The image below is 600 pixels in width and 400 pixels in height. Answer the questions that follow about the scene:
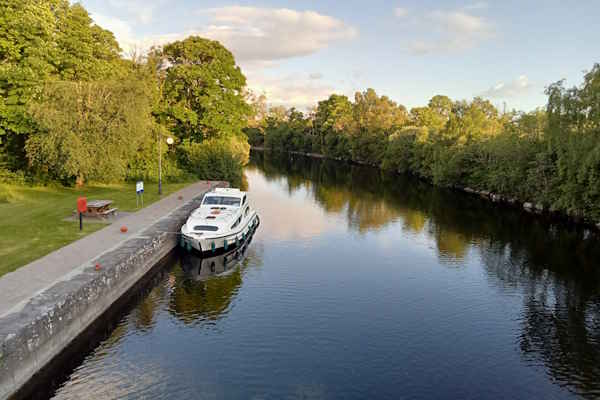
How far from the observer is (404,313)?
61.5ft

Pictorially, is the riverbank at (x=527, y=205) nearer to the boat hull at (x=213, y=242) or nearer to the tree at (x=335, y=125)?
the boat hull at (x=213, y=242)

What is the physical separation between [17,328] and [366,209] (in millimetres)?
34491

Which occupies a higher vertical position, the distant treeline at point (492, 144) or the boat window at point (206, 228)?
the distant treeline at point (492, 144)

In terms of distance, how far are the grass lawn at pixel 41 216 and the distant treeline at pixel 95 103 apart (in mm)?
1663

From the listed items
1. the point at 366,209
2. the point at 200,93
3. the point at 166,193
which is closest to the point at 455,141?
the point at 366,209

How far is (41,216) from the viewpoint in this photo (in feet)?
84.4

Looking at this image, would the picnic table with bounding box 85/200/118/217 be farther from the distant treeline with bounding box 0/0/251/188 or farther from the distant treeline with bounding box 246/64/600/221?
the distant treeline with bounding box 246/64/600/221

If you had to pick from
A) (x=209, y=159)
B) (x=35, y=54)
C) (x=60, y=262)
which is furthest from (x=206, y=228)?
(x=209, y=159)

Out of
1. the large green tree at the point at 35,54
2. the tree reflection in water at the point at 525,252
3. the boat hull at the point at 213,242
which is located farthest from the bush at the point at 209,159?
the boat hull at the point at 213,242

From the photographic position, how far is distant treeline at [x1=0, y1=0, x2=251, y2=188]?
107 feet

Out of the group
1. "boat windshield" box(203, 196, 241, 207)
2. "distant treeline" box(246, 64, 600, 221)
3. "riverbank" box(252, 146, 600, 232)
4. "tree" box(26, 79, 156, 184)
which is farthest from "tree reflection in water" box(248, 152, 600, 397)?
"tree" box(26, 79, 156, 184)

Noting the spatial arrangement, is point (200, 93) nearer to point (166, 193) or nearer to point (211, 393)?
point (166, 193)

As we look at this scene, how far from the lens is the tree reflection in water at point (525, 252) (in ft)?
52.5

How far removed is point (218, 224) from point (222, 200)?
397 cm
